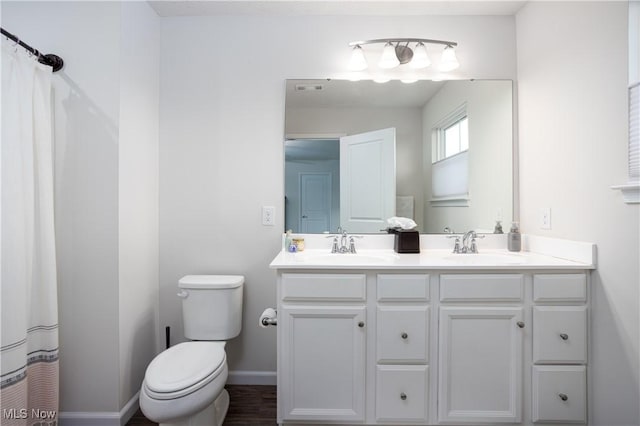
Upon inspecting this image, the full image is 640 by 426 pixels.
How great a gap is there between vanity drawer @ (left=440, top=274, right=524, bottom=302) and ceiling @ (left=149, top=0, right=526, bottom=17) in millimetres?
1664

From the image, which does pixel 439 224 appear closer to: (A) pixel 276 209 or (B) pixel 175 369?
(A) pixel 276 209

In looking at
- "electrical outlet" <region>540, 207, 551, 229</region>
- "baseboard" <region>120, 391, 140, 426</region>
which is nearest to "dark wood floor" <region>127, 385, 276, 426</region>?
"baseboard" <region>120, 391, 140, 426</region>

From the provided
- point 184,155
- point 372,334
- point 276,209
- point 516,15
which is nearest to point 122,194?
point 184,155

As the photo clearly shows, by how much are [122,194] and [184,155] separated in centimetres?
51

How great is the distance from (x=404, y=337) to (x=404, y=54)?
1.69m

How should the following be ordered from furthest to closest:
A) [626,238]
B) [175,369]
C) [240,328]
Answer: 1. [240,328]
2. [175,369]
3. [626,238]

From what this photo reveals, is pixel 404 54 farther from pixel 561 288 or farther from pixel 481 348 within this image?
pixel 481 348

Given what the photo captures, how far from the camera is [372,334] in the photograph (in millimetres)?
1523

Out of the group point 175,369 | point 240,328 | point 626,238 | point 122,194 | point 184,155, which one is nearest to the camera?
point 626,238

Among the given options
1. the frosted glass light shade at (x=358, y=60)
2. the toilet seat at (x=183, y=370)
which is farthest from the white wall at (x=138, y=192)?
the frosted glass light shade at (x=358, y=60)

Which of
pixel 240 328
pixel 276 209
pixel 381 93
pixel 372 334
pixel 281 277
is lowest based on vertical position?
pixel 240 328

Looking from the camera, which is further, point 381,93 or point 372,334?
point 381,93

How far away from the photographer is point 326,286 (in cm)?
152

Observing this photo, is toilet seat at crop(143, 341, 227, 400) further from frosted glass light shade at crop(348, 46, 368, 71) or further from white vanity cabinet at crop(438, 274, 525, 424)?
frosted glass light shade at crop(348, 46, 368, 71)
